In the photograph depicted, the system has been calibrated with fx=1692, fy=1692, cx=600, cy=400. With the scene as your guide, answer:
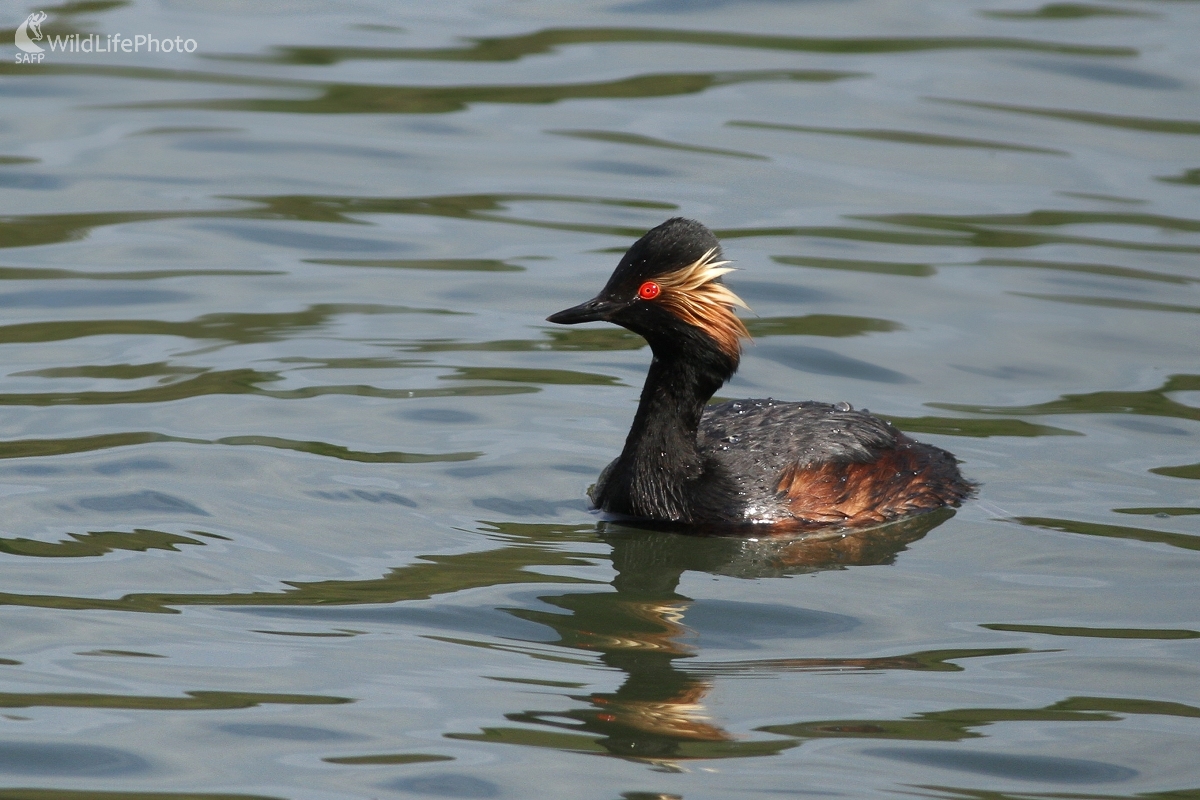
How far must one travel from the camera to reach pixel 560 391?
9.83 m

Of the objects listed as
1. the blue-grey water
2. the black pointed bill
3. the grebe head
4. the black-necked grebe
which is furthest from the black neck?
the black pointed bill

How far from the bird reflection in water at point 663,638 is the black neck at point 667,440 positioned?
0.16 meters

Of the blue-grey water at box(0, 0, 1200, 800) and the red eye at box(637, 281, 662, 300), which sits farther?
the red eye at box(637, 281, 662, 300)

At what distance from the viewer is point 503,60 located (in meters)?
16.5

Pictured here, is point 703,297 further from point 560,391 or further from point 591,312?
point 560,391

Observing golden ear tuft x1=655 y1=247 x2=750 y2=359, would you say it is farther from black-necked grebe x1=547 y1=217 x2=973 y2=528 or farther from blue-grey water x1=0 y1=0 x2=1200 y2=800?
blue-grey water x1=0 y1=0 x2=1200 y2=800

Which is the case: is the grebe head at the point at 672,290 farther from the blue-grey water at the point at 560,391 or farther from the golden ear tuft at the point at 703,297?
the blue-grey water at the point at 560,391

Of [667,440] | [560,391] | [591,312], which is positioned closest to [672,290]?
[591,312]

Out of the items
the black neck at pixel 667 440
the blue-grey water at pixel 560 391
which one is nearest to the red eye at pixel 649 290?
the black neck at pixel 667 440

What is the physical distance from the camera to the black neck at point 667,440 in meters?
8.23

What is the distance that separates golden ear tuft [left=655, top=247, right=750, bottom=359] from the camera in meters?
8.05

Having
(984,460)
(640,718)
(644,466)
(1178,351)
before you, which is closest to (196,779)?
(640,718)

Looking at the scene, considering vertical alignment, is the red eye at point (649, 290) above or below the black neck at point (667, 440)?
above

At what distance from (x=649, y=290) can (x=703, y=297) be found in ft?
0.85
